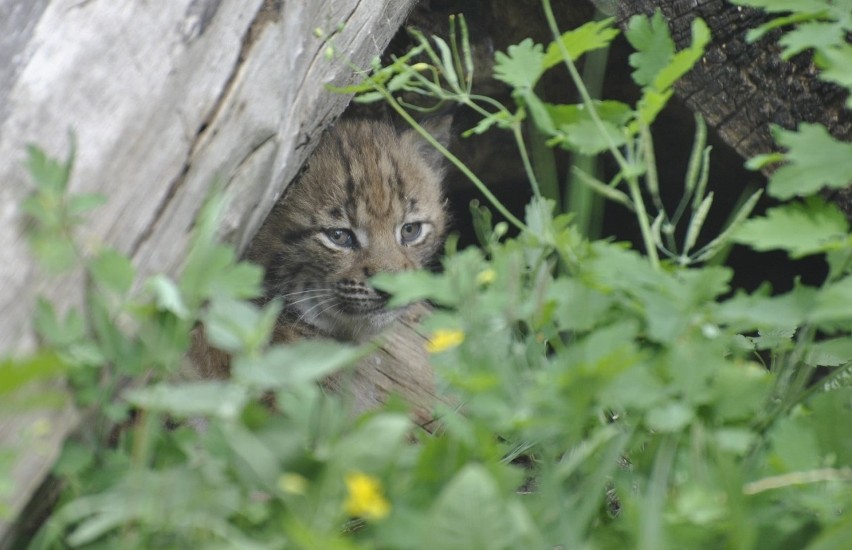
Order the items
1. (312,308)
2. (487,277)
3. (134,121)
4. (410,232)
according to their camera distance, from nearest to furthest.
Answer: (487,277)
(134,121)
(312,308)
(410,232)

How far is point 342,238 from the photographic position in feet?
12.5

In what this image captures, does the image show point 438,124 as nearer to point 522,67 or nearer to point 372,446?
point 522,67

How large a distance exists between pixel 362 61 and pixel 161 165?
3.55 feet

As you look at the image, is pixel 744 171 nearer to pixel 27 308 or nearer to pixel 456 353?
pixel 456 353

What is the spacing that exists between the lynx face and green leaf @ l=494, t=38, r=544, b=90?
5.52 feet

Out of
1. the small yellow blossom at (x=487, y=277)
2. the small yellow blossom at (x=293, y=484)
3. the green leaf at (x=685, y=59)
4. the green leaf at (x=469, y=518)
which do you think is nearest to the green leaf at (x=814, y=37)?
the green leaf at (x=685, y=59)

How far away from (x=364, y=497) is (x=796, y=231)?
908mm

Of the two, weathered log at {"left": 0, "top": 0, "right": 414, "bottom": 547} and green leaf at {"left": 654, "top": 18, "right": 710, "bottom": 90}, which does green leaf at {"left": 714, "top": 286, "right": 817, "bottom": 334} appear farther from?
weathered log at {"left": 0, "top": 0, "right": 414, "bottom": 547}

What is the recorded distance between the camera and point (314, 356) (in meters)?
1.44

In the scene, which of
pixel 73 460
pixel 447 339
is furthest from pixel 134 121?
pixel 447 339

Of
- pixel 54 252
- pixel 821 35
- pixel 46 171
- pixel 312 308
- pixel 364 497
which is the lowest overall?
pixel 312 308

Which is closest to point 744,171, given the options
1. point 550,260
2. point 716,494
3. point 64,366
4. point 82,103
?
point 550,260

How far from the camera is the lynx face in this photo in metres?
3.69

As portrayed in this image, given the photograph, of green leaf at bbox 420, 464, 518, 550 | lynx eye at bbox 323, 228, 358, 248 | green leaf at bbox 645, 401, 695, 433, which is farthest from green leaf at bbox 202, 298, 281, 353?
lynx eye at bbox 323, 228, 358, 248
